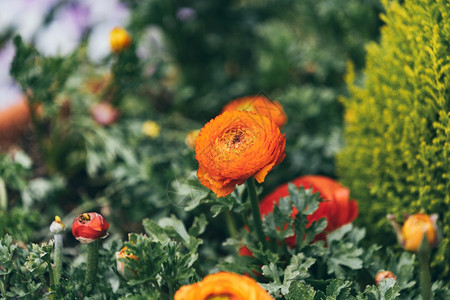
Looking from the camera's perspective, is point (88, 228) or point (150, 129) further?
point (150, 129)

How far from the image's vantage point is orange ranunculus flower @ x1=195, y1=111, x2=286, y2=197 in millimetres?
593

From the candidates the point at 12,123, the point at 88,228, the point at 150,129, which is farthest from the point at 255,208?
the point at 12,123

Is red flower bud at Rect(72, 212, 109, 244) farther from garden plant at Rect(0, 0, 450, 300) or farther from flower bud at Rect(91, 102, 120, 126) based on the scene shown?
flower bud at Rect(91, 102, 120, 126)

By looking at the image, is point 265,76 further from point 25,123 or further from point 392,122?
point 25,123

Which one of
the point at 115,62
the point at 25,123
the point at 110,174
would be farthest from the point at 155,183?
the point at 25,123

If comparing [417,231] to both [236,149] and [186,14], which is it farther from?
[186,14]

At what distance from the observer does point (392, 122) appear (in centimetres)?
91

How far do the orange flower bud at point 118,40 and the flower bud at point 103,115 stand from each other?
189 mm

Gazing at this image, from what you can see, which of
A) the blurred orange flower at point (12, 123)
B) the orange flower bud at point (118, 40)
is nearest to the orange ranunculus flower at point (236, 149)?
the orange flower bud at point (118, 40)

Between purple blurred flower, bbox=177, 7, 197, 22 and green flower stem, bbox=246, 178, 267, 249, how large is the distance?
114 centimetres

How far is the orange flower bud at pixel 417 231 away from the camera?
59 cm

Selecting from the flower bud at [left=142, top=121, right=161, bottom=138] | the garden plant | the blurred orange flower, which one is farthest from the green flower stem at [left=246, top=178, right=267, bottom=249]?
the blurred orange flower

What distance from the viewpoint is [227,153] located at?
23.8 inches

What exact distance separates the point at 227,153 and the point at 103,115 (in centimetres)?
87
